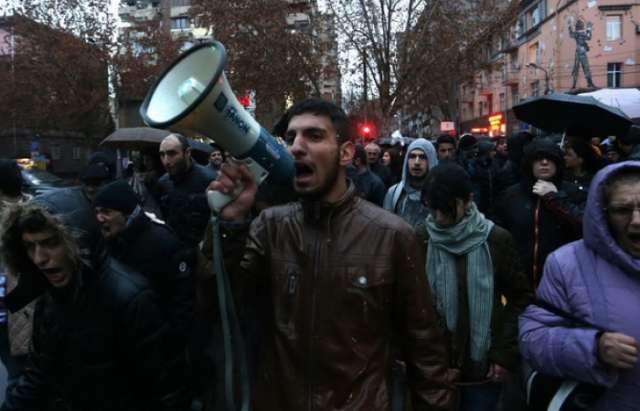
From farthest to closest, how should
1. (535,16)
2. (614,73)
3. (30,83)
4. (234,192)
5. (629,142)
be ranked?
(535,16), (614,73), (30,83), (629,142), (234,192)

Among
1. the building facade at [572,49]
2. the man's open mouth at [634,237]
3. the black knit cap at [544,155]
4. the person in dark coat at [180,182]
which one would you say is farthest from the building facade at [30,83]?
the man's open mouth at [634,237]

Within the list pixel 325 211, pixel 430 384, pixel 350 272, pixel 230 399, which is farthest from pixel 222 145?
pixel 430 384

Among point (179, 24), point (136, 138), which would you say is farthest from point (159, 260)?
point (179, 24)

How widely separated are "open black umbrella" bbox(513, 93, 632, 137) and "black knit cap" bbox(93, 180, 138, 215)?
10.5 ft

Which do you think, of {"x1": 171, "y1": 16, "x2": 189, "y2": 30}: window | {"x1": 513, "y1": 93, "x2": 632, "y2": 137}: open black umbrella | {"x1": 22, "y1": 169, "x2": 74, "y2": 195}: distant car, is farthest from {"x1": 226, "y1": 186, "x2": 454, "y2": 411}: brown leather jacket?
{"x1": 171, "y1": 16, "x2": 189, "y2": 30}: window

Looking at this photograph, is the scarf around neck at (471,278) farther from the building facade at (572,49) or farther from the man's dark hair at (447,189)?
the building facade at (572,49)

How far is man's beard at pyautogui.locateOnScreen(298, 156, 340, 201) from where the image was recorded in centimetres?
199

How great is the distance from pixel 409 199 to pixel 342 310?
9.66 ft

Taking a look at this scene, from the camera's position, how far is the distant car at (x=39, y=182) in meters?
15.0

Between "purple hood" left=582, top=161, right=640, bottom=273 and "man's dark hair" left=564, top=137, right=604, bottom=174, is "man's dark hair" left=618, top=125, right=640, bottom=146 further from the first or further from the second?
"purple hood" left=582, top=161, right=640, bottom=273

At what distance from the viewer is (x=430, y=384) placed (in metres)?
2.02

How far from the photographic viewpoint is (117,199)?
343cm

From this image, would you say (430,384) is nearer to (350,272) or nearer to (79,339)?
(350,272)

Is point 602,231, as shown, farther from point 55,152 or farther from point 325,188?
point 55,152
